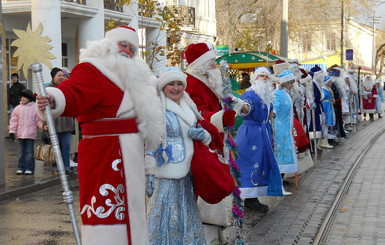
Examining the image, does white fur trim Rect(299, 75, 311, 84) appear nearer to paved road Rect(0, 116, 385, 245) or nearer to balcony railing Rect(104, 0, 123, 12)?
paved road Rect(0, 116, 385, 245)

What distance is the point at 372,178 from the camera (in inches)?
485

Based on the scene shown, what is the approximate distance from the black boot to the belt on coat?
4.50 m

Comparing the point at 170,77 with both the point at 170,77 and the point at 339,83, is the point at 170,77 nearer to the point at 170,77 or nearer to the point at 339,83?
the point at 170,77

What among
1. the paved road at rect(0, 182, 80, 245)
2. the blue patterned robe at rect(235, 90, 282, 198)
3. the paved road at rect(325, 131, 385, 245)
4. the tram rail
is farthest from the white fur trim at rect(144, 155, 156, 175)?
the blue patterned robe at rect(235, 90, 282, 198)

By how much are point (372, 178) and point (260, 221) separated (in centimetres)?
434

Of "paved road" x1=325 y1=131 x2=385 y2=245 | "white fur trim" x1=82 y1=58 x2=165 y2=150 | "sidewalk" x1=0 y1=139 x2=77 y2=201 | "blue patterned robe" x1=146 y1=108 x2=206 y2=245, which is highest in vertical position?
"white fur trim" x1=82 y1=58 x2=165 y2=150

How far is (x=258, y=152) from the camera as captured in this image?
916 centimetres

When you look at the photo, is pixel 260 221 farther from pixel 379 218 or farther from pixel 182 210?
pixel 182 210

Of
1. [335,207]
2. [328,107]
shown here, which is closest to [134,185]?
[335,207]

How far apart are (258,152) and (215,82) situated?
2322mm

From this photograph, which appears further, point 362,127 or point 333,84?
point 362,127

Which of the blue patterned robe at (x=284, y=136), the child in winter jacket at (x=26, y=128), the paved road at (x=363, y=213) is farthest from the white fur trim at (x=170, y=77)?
the child in winter jacket at (x=26, y=128)

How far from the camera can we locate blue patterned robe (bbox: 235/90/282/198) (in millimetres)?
9094

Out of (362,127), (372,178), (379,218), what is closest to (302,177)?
(372,178)
